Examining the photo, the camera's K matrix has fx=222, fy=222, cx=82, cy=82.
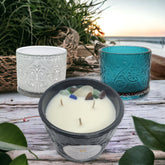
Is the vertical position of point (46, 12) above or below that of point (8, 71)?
above

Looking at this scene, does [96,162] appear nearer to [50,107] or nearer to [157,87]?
[50,107]

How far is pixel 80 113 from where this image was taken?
28 centimetres

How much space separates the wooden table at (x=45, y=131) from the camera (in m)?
0.30

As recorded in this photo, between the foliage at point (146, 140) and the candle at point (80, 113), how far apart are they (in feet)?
0.18

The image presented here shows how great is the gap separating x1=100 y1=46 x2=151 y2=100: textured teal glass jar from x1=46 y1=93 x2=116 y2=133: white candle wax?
156 millimetres

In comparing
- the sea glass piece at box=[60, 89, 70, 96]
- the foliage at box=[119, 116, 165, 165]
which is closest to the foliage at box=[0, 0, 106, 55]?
the sea glass piece at box=[60, 89, 70, 96]

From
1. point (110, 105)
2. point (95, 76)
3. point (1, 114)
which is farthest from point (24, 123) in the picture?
point (95, 76)

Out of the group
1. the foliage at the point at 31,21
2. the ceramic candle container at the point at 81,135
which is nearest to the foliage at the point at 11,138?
the ceramic candle container at the point at 81,135

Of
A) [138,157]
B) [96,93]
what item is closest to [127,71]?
[96,93]

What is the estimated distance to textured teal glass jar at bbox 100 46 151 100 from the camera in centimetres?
45

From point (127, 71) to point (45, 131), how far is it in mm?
210

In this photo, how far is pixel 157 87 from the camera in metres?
0.57

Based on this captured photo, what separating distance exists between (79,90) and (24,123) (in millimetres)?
127

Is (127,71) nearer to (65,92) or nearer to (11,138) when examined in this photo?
(65,92)
